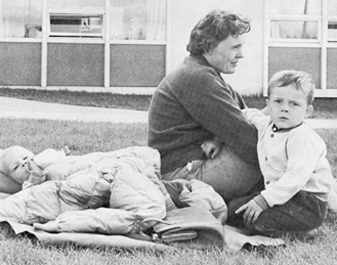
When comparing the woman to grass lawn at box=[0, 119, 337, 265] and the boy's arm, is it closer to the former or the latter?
the boy's arm

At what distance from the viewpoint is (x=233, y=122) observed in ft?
12.3

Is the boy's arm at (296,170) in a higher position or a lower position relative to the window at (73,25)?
lower

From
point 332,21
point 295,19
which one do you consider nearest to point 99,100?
point 295,19

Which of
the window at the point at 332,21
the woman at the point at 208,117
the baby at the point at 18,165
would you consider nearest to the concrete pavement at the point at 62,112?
the baby at the point at 18,165

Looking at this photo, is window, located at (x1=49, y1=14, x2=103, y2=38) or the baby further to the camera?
window, located at (x1=49, y1=14, x2=103, y2=38)

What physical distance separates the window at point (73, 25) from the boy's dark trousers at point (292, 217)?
11955 millimetres

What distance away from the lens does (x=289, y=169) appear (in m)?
3.38

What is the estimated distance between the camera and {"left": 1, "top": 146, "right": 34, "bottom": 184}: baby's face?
4207 mm

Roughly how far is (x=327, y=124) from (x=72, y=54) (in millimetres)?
7239

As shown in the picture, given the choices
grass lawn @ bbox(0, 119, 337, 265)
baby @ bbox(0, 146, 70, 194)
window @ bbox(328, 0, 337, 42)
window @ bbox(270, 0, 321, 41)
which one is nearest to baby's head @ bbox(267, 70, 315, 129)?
grass lawn @ bbox(0, 119, 337, 265)

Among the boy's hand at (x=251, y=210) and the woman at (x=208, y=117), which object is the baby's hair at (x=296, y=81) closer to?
the woman at (x=208, y=117)

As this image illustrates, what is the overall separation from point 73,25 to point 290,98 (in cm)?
1197

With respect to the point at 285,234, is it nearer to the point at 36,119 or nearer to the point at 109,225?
the point at 109,225

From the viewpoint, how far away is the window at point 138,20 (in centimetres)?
1502
